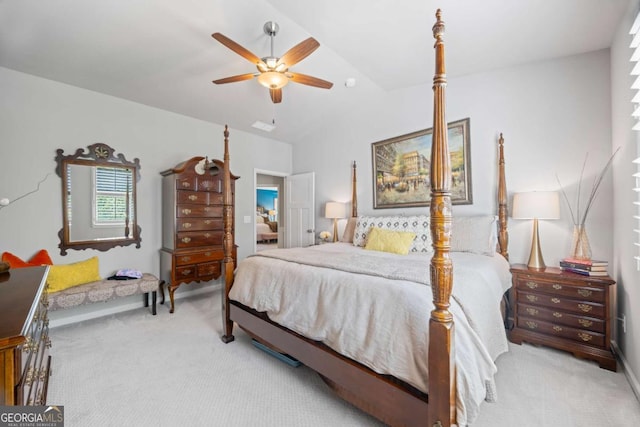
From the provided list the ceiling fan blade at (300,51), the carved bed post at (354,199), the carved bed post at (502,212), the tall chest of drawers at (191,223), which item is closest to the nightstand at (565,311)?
the carved bed post at (502,212)

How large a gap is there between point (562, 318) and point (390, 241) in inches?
62.0

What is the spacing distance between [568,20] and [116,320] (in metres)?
5.25

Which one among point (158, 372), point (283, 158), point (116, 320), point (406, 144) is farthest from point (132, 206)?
point (406, 144)

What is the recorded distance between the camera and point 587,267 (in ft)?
7.28

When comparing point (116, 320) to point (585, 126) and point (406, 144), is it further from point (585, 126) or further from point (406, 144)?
point (585, 126)

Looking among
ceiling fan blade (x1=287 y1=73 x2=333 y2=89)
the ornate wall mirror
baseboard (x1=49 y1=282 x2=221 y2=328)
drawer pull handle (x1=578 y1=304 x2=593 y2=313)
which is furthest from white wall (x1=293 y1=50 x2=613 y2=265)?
the ornate wall mirror

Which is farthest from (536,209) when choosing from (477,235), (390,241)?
(390,241)

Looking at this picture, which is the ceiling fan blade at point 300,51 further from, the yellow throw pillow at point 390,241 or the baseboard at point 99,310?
Answer: the baseboard at point 99,310

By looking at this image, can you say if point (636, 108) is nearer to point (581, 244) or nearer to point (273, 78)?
point (581, 244)

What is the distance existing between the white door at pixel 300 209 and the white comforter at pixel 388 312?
261 cm

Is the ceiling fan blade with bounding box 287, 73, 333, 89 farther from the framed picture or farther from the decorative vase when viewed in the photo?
the decorative vase

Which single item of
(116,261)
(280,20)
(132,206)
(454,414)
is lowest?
(454,414)

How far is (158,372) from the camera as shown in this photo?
2084 millimetres

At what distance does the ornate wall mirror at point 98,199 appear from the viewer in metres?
3.05
